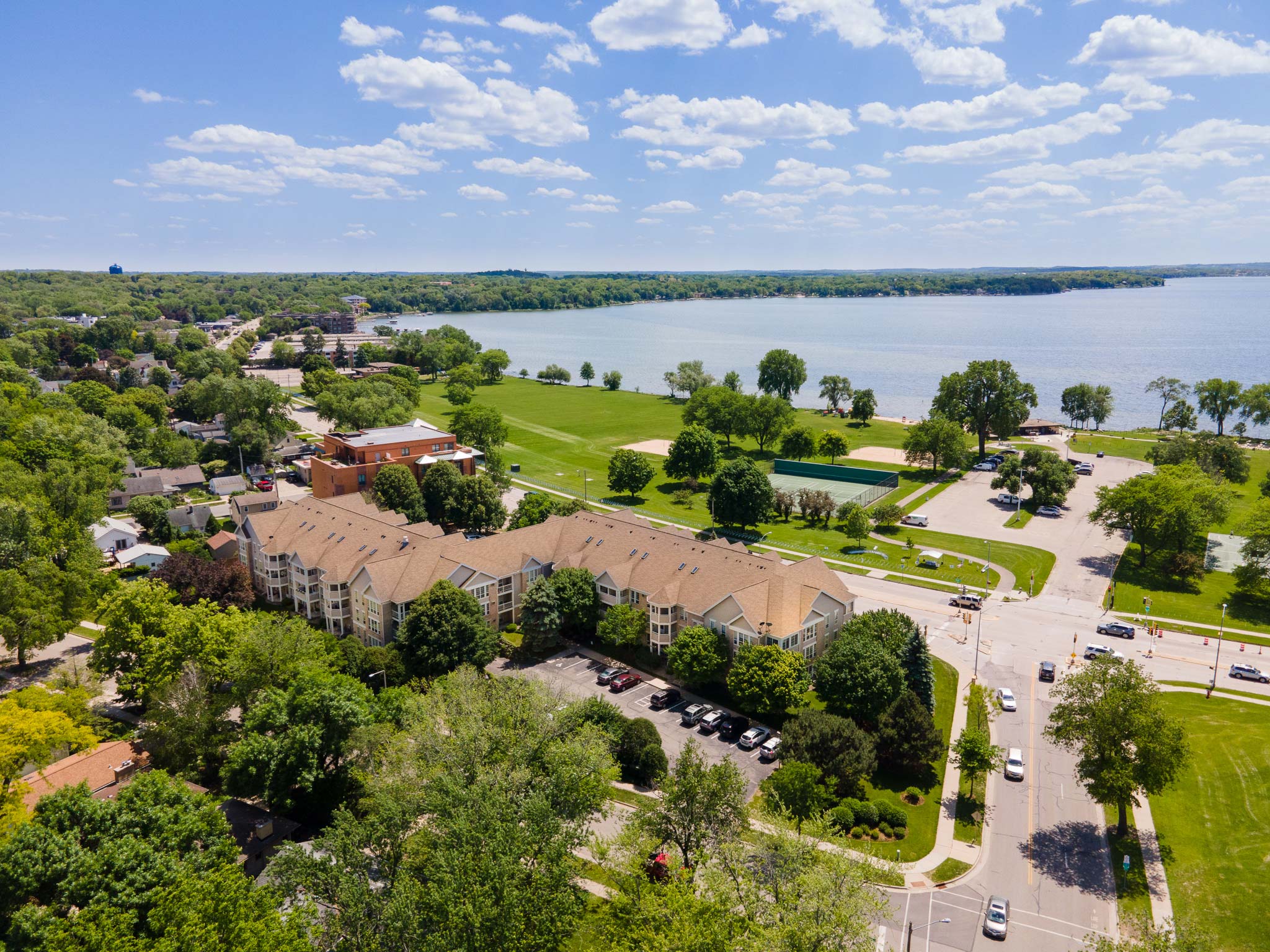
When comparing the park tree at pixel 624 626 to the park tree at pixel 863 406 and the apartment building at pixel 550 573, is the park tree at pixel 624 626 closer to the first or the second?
the apartment building at pixel 550 573

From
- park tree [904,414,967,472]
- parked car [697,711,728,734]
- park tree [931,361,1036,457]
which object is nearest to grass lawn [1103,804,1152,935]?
parked car [697,711,728,734]

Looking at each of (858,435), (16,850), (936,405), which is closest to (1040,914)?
(16,850)

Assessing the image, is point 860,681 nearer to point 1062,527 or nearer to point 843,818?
point 843,818

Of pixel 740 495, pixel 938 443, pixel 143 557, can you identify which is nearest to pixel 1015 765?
pixel 740 495

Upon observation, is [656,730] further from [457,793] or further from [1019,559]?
[1019,559]

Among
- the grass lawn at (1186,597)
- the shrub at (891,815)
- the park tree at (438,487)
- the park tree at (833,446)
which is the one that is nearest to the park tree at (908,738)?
the shrub at (891,815)
